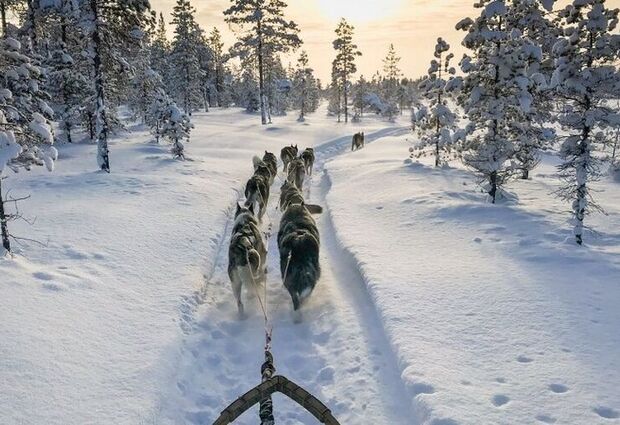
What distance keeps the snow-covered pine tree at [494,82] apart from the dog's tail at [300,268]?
27.9ft

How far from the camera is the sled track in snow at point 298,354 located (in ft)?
17.8

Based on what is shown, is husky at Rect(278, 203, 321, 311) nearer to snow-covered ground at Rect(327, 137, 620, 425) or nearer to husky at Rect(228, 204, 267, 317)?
husky at Rect(228, 204, 267, 317)

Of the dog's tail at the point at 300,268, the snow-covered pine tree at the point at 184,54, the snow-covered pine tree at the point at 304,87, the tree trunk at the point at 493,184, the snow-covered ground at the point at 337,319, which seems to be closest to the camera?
the snow-covered ground at the point at 337,319

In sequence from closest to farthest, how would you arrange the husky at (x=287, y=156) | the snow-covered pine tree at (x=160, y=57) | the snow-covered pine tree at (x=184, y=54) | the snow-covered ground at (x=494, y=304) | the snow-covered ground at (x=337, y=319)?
the snow-covered ground at (x=494, y=304) → the snow-covered ground at (x=337, y=319) → the husky at (x=287, y=156) → the snow-covered pine tree at (x=184, y=54) → the snow-covered pine tree at (x=160, y=57)

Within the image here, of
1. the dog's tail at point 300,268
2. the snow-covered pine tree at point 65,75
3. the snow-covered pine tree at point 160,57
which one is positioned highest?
the snow-covered pine tree at point 160,57

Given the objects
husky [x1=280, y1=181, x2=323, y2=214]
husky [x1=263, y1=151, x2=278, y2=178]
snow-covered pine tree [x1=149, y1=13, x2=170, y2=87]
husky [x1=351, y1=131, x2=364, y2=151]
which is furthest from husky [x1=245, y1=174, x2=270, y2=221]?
snow-covered pine tree [x1=149, y1=13, x2=170, y2=87]

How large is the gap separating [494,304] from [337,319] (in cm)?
260

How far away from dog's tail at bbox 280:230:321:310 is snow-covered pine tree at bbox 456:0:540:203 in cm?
850

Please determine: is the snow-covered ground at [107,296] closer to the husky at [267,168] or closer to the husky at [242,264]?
the husky at [242,264]

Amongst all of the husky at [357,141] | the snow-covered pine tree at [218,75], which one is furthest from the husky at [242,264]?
the snow-covered pine tree at [218,75]

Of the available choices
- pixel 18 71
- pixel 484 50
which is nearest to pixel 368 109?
pixel 484 50

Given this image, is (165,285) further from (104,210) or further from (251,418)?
(104,210)

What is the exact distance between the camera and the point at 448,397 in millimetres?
5043

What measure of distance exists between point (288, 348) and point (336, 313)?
1.28m
